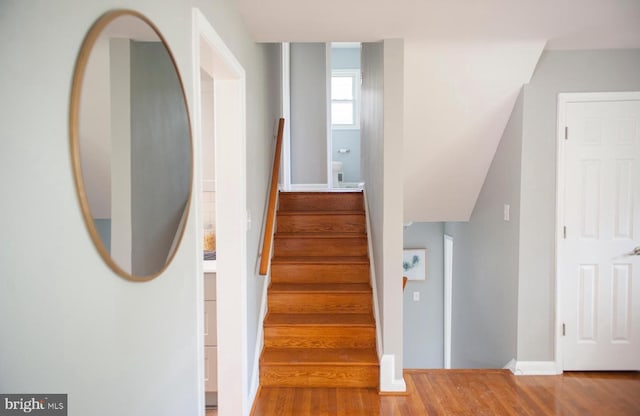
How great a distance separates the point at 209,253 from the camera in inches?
137

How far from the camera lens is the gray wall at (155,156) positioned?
3.33ft

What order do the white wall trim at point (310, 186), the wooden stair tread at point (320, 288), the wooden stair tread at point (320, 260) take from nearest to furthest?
the wooden stair tread at point (320, 288) < the wooden stair tread at point (320, 260) < the white wall trim at point (310, 186)

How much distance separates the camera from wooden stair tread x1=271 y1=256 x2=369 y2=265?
3.50m

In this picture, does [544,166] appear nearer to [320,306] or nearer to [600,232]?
[600,232]

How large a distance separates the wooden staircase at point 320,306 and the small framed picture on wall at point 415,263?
78.4 inches

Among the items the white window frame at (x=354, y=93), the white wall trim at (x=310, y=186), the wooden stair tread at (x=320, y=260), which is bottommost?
the wooden stair tread at (x=320, y=260)

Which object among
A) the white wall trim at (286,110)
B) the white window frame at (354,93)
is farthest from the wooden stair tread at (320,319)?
the white window frame at (354,93)

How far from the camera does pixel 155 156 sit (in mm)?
1120

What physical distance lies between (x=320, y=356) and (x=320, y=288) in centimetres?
58

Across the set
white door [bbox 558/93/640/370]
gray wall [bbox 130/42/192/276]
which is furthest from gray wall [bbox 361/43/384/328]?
gray wall [bbox 130/42/192/276]

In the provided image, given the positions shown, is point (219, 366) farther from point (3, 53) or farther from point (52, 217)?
point (3, 53)

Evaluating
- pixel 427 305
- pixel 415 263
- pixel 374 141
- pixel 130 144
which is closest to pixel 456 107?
pixel 374 141

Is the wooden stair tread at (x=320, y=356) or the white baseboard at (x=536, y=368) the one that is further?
the white baseboard at (x=536, y=368)

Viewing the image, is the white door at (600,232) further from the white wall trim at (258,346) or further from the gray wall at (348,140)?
the gray wall at (348,140)
